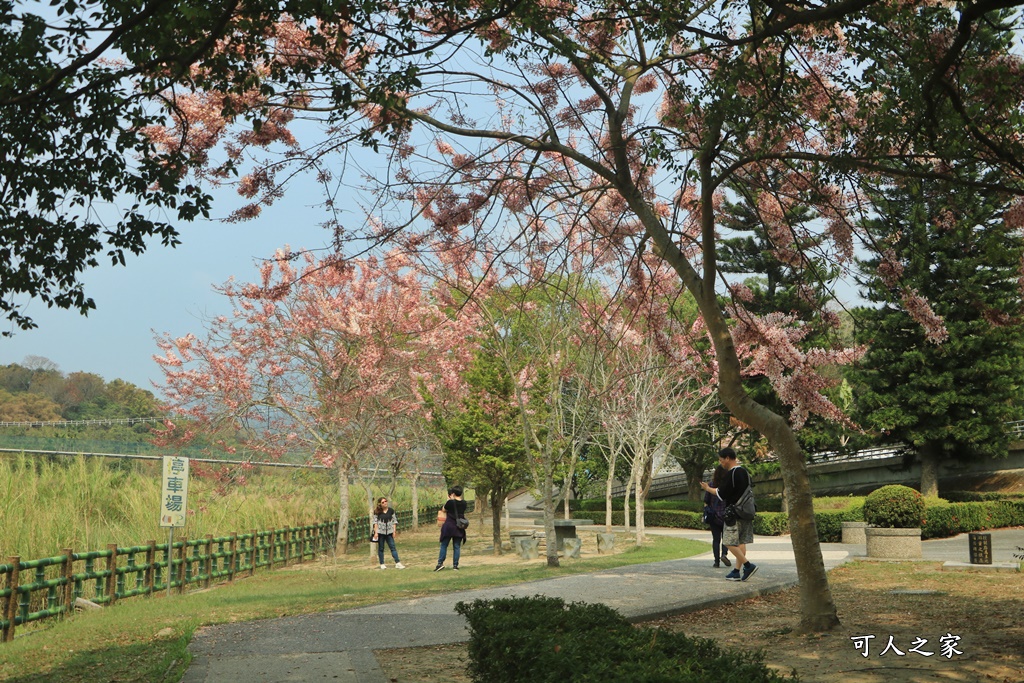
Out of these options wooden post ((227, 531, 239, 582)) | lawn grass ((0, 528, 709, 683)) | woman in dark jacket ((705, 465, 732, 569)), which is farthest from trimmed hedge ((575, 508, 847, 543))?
wooden post ((227, 531, 239, 582))

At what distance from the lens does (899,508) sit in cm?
1712

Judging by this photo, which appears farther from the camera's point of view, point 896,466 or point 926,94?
point 896,466

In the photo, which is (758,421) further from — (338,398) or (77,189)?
(338,398)

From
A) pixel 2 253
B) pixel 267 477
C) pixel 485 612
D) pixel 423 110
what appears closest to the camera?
pixel 485 612

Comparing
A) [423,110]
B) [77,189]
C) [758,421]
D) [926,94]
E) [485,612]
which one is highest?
[423,110]

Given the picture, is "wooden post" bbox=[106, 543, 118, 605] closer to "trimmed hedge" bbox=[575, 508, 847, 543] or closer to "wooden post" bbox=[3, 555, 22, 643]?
"wooden post" bbox=[3, 555, 22, 643]

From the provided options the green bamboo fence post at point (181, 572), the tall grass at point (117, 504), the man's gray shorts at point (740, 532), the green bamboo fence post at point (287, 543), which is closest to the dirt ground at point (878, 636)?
the man's gray shorts at point (740, 532)

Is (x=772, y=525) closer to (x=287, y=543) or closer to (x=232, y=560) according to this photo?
(x=287, y=543)

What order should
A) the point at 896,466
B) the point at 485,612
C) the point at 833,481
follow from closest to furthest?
1. the point at 485,612
2. the point at 896,466
3. the point at 833,481

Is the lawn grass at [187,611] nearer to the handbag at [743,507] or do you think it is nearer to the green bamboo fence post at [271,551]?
the green bamboo fence post at [271,551]

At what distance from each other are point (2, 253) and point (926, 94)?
281 inches

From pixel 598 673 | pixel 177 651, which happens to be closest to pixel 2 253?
pixel 177 651

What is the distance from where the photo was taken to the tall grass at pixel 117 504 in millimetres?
14656

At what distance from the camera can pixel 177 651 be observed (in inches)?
310
